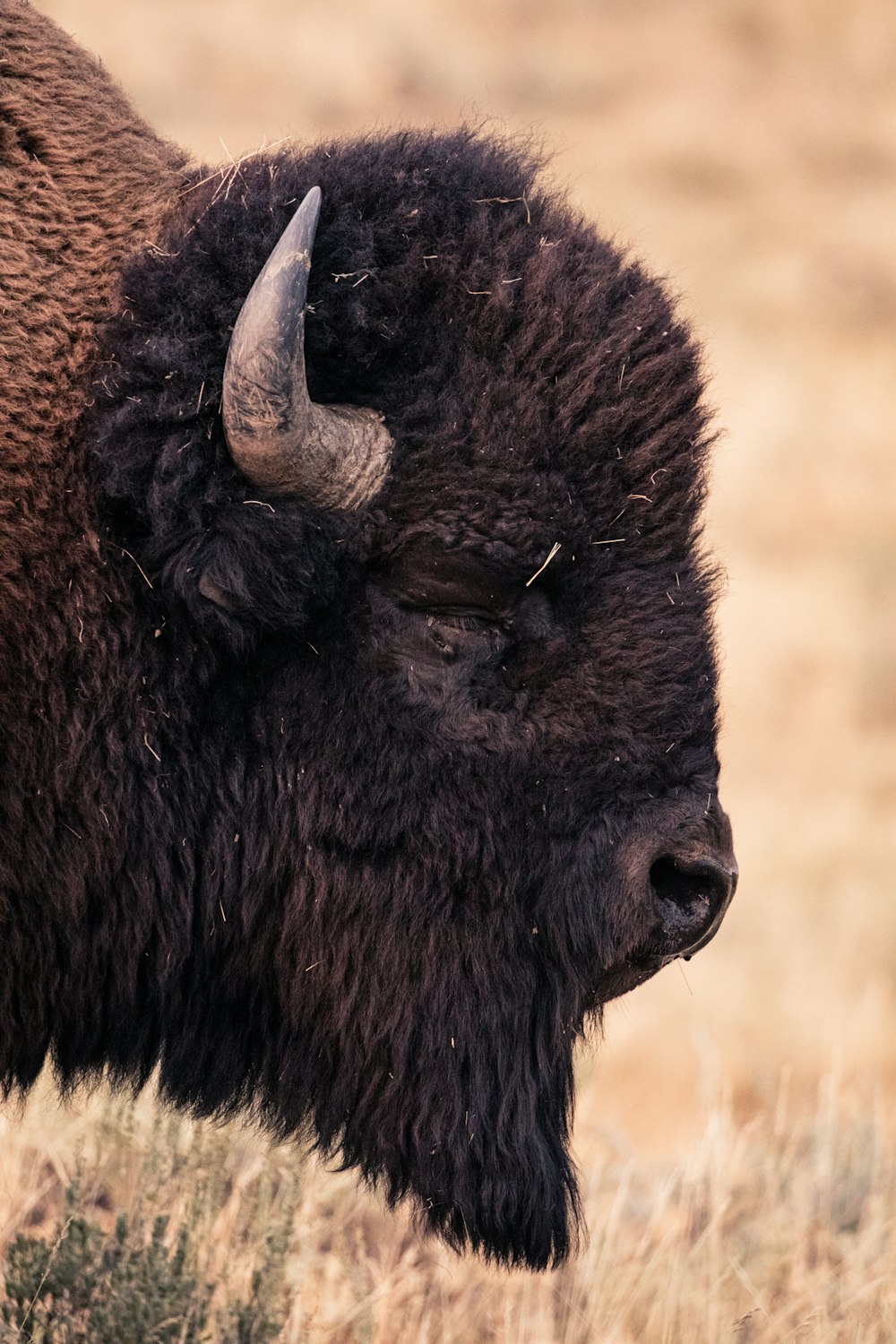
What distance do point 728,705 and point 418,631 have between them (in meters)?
6.69

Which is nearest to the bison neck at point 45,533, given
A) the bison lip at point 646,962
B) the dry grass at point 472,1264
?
the dry grass at point 472,1264

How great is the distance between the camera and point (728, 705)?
9438 millimetres

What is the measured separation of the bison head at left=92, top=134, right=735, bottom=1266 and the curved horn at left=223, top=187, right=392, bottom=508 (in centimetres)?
1

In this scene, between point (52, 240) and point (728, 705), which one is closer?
point (52, 240)

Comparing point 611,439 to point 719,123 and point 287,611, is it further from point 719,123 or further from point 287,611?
point 719,123

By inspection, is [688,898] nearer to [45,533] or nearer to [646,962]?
[646,962]

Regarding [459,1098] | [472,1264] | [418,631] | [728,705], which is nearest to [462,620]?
[418,631]

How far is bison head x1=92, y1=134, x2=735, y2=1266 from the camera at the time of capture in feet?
9.36

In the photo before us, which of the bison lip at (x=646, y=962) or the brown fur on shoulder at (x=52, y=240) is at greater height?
the brown fur on shoulder at (x=52, y=240)

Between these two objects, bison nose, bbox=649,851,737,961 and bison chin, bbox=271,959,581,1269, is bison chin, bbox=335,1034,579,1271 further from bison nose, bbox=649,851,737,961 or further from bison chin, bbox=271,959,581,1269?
bison nose, bbox=649,851,737,961

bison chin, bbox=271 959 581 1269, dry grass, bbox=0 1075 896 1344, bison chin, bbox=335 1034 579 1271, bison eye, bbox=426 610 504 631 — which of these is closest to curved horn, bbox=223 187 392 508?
bison eye, bbox=426 610 504 631

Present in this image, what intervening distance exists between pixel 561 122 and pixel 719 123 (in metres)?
2.97

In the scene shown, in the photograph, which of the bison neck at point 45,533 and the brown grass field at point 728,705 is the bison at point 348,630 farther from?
the brown grass field at point 728,705

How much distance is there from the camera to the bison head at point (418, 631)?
2854 millimetres
